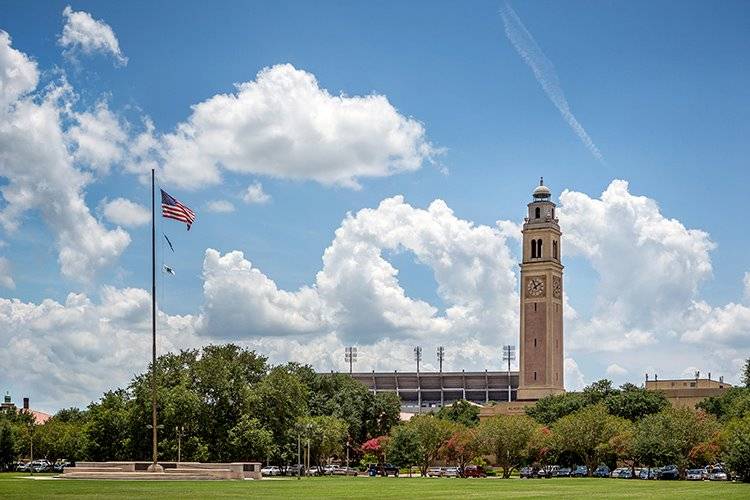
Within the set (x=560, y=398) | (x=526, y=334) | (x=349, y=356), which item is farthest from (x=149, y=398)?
(x=349, y=356)

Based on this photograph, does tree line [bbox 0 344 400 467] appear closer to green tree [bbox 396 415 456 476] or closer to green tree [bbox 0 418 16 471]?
green tree [bbox 0 418 16 471]

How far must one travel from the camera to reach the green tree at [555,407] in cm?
12294

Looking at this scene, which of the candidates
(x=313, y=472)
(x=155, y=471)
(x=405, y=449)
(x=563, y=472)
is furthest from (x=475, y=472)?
(x=155, y=471)

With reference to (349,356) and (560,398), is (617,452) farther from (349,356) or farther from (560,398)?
(349,356)

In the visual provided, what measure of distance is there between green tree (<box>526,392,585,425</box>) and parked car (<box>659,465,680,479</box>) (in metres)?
23.2

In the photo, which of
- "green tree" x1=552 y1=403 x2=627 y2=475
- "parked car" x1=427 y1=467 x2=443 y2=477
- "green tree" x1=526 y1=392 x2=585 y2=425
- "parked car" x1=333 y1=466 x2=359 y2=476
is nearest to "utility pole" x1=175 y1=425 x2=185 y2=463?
"parked car" x1=333 y1=466 x2=359 y2=476

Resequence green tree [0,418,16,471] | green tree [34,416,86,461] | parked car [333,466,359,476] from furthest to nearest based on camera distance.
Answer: green tree [34,416,86,461] < parked car [333,466,359,476] < green tree [0,418,16,471]

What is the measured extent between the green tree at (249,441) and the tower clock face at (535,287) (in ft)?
257

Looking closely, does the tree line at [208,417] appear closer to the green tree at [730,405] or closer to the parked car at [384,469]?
the parked car at [384,469]

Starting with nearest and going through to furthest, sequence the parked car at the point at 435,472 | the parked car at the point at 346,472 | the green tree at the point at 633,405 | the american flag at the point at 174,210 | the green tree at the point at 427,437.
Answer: the american flag at the point at 174,210, the parked car at the point at 346,472, the parked car at the point at 435,472, the green tree at the point at 427,437, the green tree at the point at 633,405

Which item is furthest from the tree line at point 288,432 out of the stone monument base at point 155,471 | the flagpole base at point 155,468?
the flagpole base at point 155,468

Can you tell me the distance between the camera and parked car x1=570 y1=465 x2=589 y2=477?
10201 cm

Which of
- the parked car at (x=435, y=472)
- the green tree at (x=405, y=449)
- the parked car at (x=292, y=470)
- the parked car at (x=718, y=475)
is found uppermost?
the green tree at (x=405, y=449)

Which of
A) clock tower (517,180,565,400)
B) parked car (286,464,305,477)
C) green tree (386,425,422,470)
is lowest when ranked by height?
parked car (286,464,305,477)
